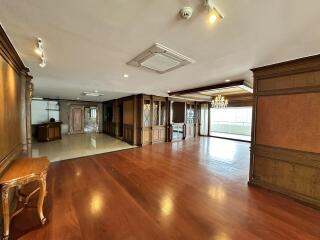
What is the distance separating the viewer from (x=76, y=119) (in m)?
10.1

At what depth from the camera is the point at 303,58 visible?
244cm

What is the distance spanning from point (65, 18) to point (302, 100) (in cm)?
360

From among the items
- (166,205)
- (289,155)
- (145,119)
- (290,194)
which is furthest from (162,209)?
(145,119)

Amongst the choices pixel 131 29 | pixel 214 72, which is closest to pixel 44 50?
pixel 131 29

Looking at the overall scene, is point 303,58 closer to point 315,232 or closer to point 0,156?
point 315,232

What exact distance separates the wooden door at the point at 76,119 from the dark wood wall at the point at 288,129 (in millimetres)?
10311

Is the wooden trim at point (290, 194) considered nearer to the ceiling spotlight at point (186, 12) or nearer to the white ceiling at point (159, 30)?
the white ceiling at point (159, 30)

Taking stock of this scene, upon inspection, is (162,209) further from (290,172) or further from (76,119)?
(76,119)

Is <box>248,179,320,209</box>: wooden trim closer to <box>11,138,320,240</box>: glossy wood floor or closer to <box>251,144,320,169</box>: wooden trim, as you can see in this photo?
<box>11,138,320,240</box>: glossy wood floor

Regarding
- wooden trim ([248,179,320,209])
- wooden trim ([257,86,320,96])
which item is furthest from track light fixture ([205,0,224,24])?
wooden trim ([248,179,320,209])

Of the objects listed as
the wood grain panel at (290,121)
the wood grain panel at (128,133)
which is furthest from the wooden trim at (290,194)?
the wood grain panel at (128,133)

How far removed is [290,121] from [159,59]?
2564 millimetres

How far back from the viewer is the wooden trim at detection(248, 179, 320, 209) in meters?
2.44

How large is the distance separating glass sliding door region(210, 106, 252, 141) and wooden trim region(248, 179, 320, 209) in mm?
6841
